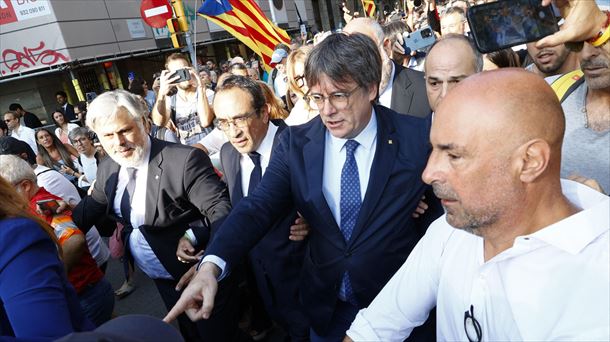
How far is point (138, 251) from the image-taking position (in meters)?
2.55

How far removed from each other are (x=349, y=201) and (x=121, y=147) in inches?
54.3

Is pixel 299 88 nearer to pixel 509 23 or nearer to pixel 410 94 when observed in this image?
pixel 410 94

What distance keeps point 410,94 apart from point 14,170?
2.65 metres

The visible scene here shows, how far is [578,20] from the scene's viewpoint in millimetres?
1248

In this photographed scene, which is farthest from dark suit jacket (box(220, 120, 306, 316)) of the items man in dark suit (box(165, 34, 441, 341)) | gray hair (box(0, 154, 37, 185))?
gray hair (box(0, 154, 37, 185))

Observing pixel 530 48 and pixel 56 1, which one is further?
pixel 56 1

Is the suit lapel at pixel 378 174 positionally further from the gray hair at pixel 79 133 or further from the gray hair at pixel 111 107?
the gray hair at pixel 79 133

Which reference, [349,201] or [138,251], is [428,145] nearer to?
[349,201]

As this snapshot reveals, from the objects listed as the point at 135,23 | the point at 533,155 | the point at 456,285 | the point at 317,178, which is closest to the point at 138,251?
the point at 317,178

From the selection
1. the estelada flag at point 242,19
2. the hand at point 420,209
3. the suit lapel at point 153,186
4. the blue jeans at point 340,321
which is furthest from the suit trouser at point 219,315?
the estelada flag at point 242,19

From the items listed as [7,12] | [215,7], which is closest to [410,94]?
[215,7]

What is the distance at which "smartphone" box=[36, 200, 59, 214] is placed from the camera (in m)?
2.47

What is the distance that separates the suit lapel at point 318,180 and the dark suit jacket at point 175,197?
2.20ft

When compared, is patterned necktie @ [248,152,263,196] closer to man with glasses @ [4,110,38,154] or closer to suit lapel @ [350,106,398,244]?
suit lapel @ [350,106,398,244]
